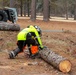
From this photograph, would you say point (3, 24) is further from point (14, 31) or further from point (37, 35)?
point (37, 35)

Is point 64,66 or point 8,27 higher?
point 8,27

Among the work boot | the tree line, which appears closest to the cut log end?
the work boot

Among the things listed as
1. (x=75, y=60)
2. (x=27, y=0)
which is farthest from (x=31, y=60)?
(x=27, y=0)

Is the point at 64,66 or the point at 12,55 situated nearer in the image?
the point at 64,66

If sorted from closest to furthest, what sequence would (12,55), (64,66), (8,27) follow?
(64,66) < (12,55) < (8,27)

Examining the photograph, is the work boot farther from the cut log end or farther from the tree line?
the tree line

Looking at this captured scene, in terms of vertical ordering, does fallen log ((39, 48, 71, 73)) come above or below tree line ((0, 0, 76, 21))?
below

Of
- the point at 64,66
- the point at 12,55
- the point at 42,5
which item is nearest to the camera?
the point at 64,66

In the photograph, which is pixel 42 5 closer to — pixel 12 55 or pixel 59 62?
pixel 12 55

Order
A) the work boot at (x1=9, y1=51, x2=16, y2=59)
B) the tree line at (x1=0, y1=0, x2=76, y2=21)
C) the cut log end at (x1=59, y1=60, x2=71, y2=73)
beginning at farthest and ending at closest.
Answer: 1. the tree line at (x1=0, y1=0, x2=76, y2=21)
2. the work boot at (x1=9, y1=51, x2=16, y2=59)
3. the cut log end at (x1=59, y1=60, x2=71, y2=73)

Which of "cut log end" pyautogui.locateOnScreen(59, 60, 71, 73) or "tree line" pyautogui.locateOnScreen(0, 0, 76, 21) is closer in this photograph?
"cut log end" pyautogui.locateOnScreen(59, 60, 71, 73)

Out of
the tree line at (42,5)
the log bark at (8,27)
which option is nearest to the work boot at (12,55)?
the log bark at (8,27)

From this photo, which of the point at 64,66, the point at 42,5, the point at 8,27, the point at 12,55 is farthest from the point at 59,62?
the point at 42,5

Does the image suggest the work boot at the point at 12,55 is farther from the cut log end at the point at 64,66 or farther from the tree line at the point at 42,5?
the tree line at the point at 42,5
